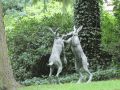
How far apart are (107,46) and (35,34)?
3151mm

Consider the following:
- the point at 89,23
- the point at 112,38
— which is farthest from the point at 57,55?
the point at 89,23

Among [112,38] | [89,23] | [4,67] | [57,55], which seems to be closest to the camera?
[4,67]

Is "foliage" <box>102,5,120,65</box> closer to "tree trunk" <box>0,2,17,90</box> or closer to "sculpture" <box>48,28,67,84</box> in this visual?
"sculpture" <box>48,28,67,84</box>

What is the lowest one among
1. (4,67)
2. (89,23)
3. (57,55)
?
(57,55)

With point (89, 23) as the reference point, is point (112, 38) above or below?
below

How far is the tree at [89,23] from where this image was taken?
17625 mm

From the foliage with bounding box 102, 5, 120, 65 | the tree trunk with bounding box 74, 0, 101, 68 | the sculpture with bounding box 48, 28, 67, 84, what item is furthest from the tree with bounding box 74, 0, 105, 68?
the sculpture with bounding box 48, 28, 67, 84

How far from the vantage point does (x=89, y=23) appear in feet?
58.1

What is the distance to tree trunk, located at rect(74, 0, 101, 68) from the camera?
1762 cm

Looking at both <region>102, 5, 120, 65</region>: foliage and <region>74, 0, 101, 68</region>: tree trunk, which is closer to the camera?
<region>102, 5, 120, 65</region>: foliage

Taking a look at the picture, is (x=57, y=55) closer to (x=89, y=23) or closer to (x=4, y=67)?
(x=4, y=67)

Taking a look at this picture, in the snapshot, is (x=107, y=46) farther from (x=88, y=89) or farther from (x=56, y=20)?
(x=88, y=89)

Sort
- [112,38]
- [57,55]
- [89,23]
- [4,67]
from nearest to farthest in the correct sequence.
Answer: [4,67], [57,55], [112,38], [89,23]

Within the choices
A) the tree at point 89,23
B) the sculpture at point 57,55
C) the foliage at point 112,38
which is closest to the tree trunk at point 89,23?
the tree at point 89,23
